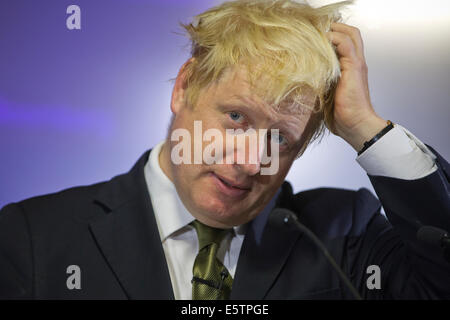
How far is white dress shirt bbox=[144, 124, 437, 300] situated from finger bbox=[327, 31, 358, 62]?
18 cm

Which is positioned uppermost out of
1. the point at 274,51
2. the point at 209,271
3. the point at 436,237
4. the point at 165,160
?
the point at 274,51

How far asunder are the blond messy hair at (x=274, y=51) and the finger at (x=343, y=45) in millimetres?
19

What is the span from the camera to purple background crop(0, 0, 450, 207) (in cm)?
133

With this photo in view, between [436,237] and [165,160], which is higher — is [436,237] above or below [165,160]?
below

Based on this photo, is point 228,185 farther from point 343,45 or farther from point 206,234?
point 343,45

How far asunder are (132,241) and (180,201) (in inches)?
5.6

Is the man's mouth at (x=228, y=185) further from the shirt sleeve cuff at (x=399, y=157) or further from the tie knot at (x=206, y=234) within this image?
the shirt sleeve cuff at (x=399, y=157)

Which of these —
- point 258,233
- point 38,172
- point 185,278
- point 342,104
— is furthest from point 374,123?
point 38,172

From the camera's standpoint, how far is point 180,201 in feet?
4.07

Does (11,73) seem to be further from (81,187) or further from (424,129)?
(424,129)

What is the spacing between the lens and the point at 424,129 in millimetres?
1506

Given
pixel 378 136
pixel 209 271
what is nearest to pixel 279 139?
pixel 378 136

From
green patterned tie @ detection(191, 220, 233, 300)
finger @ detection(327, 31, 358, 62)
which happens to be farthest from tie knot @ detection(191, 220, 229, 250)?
finger @ detection(327, 31, 358, 62)
